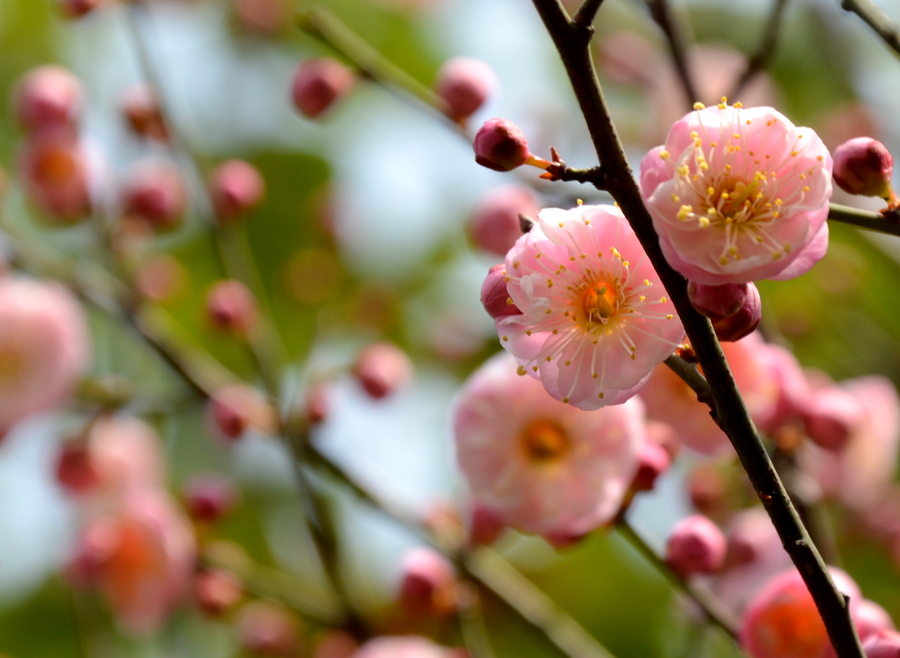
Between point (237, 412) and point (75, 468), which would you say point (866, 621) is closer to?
point (237, 412)

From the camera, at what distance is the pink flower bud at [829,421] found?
89cm

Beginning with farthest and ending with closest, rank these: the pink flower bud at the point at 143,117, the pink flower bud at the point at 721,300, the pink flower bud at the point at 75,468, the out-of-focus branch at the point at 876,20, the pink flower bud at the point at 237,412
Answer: the pink flower bud at the point at 143,117 → the pink flower bud at the point at 75,468 → the pink flower bud at the point at 237,412 → the out-of-focus branch at the point at 876,20 → the pink flower bud at the point at 721,300

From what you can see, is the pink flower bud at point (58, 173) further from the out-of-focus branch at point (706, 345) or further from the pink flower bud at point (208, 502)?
the out-of-focus branch at point (706, 345)

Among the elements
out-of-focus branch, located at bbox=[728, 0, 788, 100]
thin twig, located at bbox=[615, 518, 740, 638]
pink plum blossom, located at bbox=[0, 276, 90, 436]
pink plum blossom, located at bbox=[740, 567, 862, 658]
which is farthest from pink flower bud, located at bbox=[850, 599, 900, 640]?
pink plum blossom, located at bbox=[0, 276, 90, 436]

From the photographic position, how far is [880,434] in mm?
1360

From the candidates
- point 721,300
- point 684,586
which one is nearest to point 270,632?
point 684,586

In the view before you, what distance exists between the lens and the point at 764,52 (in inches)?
39.6

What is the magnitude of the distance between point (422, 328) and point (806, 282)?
36.4 inches

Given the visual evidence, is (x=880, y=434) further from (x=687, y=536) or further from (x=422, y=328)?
(x=422, y=328)

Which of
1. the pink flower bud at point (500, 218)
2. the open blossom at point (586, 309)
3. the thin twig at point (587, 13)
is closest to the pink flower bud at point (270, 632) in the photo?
the pink flower bud at point (500, 218)

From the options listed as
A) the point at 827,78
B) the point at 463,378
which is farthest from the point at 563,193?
the point at 827,78

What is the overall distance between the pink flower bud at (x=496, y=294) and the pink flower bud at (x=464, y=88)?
0.46 metres

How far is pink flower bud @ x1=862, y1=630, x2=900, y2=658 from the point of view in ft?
1.89

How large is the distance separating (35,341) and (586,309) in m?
1.07
